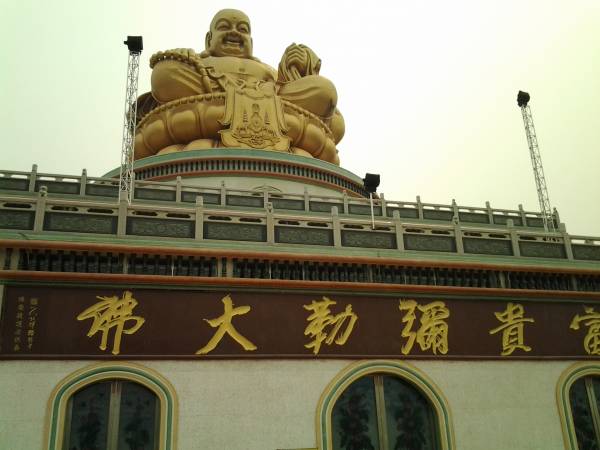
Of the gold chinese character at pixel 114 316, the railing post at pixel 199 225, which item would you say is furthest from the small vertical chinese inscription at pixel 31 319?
the railing post at pixel 199 225

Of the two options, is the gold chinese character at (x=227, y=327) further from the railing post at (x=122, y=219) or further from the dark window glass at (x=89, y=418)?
the railing post at (x=122, y=219)

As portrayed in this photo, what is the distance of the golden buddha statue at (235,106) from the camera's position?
893 inches

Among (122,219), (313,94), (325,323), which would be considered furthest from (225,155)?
(325,323)

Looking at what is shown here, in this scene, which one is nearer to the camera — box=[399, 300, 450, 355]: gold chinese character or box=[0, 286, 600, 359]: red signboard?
box=[0, 286, 600, 359]: red signboard

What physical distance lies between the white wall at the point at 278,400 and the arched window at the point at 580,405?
0.19m

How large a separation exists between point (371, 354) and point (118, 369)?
181 inches

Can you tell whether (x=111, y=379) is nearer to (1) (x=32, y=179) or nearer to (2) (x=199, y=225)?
(2) (x=199, y=225)

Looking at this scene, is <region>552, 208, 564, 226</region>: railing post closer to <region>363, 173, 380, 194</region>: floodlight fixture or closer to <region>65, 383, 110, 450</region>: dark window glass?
<region>363, 173, 380, 194</region>: floodlight fixture

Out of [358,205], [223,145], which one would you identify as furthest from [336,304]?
[223,145]

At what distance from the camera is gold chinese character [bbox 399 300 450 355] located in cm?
1293

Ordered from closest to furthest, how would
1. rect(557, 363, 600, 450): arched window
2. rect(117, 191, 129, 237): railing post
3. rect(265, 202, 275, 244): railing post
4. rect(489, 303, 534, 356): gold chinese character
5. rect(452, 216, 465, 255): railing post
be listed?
rect(117, 191, 129, 237): railing post
rect(265, 202, 275, 244): railing post
rect(557, 363, 600, 450): arched window
rect(489, 303, 534, 356): gold chinese character
rect(452, 216, 465, 255): railing post

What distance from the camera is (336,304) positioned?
41.8ft

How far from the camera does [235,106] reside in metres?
22.7

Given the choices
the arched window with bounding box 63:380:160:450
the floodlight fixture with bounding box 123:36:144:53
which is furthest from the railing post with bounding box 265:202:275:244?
the floodlight fixture with bounding box 123:36:144:53
